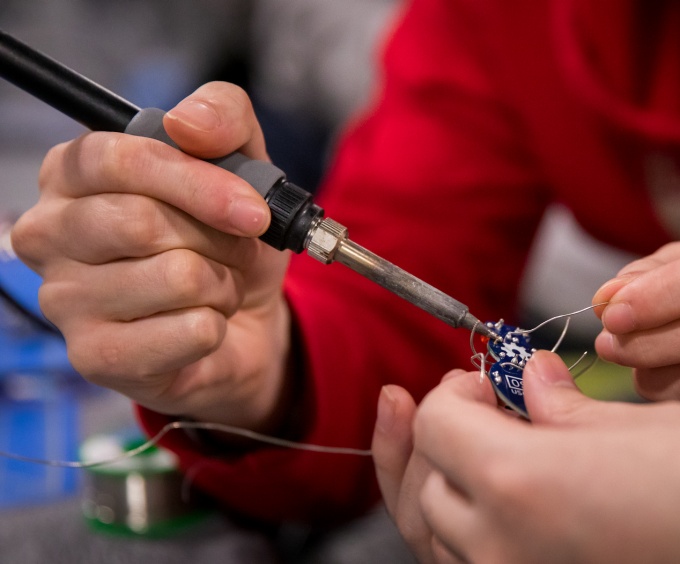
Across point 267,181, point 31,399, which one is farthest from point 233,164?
point 31,399

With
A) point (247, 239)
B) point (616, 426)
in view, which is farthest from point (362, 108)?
point (616, 426)

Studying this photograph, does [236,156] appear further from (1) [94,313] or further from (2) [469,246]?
(2) [469,246]

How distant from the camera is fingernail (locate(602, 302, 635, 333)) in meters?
0.33

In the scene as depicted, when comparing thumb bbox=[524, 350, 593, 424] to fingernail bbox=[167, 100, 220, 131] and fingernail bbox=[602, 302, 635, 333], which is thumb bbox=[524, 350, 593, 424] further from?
fingernail bbox=[167, 100, 220, 131]

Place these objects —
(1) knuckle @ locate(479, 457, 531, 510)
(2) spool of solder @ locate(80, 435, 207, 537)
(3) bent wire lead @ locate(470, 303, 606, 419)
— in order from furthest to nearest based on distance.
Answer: (2) spool of solder @ locate(80, 435, 207, 537), (3) bent wire lead @ locate(470, 303, 606, 419), (1) knuckle @ locate(479, 457, 531, 510)

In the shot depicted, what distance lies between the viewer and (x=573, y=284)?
90 centimetres

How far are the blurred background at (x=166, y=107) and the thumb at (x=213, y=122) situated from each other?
50mm

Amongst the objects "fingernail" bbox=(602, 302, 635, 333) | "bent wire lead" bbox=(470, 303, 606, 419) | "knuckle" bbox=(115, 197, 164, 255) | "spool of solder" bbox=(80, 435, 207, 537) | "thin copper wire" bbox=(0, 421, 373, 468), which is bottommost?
"spool of solder" bbox=(80, 435, 207, 537)

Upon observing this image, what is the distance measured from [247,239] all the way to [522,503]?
0.68ft

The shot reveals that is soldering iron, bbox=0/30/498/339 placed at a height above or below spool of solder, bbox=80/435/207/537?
above

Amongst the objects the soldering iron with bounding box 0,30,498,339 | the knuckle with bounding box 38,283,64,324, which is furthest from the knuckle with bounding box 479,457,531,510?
the knuckle with bounding box 38,283,64,324

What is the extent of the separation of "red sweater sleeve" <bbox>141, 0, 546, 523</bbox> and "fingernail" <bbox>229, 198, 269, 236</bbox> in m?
0.18

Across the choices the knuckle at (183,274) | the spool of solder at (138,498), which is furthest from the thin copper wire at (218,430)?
the knuckle at (183,274)

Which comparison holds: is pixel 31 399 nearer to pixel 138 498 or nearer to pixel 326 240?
pixel 138 498
